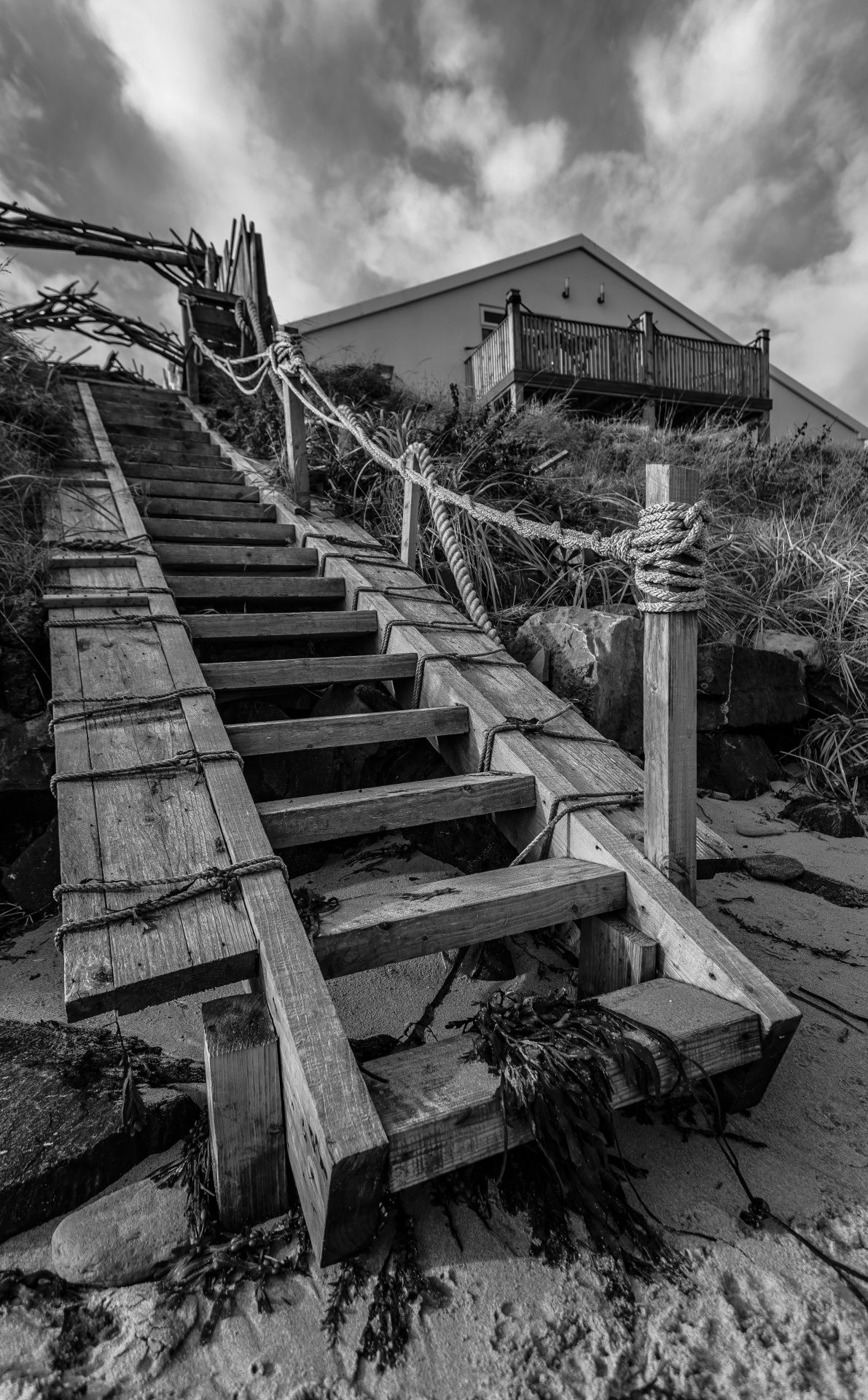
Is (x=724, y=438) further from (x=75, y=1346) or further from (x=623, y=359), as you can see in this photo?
(x=75, y=1346)

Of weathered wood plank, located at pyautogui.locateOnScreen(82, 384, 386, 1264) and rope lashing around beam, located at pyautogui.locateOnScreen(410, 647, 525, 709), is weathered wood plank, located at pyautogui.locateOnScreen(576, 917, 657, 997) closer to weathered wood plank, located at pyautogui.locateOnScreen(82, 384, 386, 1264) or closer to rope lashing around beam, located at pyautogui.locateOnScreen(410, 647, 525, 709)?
weathered wood plank, located at pyautogui.locateOnScreen(82, 384, 386, 1264)

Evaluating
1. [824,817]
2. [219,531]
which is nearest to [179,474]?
[219,531]

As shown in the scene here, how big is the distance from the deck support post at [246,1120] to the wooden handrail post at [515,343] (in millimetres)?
10245

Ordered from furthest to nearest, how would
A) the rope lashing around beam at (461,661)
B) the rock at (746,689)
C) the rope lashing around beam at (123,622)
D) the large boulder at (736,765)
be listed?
the rock at (746,689) < the large boulder at (736,765) < the rope lashing around beam at (461,661) < the rope lashing around beam at (123,622)

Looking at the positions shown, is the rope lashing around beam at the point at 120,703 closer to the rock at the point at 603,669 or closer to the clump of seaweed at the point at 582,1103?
the clump of seaweed at the point at 582,1103

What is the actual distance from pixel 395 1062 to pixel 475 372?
12.2m

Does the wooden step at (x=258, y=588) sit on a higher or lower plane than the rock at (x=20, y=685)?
higher

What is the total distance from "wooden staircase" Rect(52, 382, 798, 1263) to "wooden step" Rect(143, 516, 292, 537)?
0.33 m

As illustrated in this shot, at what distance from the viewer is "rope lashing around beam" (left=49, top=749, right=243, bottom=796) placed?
1.84 m

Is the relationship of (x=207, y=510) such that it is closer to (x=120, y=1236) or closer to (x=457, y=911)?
(x=457, y=911)

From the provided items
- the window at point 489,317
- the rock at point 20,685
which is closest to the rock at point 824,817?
the rock at point 20,685

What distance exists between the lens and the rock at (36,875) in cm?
218

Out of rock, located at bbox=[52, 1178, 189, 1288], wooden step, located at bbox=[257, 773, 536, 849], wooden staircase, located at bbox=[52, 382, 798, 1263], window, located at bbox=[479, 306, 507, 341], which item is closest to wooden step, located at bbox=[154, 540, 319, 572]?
wooden staircase, located at bbox=[52, 382, 798, 1263]

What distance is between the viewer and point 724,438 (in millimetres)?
7211
